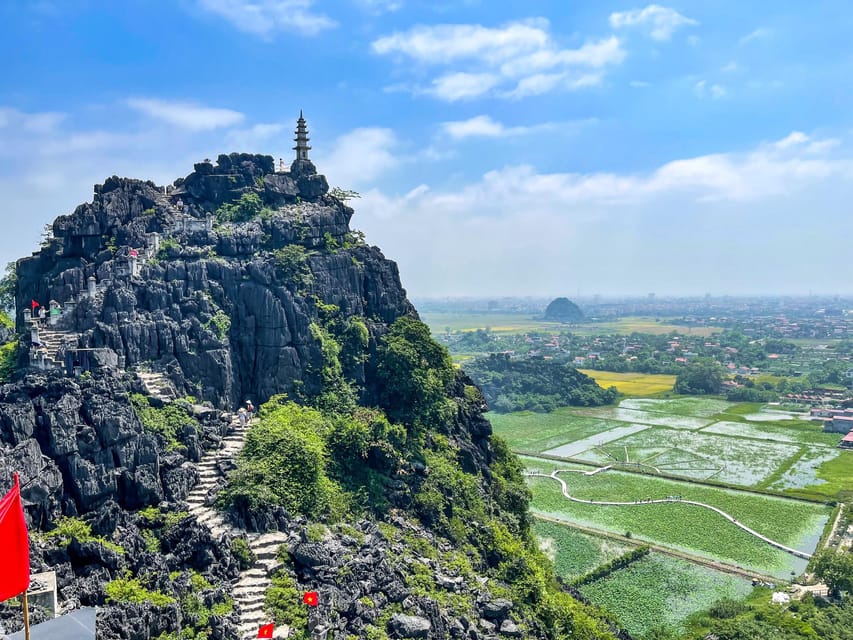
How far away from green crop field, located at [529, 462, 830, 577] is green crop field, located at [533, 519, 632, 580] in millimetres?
2403

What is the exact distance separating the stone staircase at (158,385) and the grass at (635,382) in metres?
87.6

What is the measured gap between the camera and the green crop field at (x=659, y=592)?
3381 centimetres

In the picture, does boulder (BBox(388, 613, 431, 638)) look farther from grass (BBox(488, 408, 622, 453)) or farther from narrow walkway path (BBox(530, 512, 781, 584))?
grass (BBox(488, 408, 622, 453))

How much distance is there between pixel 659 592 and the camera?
36.5 meters

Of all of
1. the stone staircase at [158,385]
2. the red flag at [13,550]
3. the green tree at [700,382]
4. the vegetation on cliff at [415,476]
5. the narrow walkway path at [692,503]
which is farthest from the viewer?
the green tree at [700,382]

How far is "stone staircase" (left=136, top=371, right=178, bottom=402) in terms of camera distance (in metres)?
27.1

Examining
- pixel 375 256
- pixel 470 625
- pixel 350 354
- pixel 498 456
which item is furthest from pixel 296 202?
pixel 470 625

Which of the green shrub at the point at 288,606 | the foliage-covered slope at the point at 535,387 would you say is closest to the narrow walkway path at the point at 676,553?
the green shrub at the point at 288,606

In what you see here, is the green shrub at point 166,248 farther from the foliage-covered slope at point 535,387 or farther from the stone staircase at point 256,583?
the foliage-covered slope at point 535,387

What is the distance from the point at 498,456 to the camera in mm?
37875

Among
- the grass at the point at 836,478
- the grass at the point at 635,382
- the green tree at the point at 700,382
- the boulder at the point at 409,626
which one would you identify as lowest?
the grass at the point at 836,478

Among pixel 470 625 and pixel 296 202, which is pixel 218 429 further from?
pixel 296 202

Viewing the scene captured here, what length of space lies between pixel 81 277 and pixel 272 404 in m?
11.1

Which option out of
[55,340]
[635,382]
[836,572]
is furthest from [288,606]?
[635,382]
